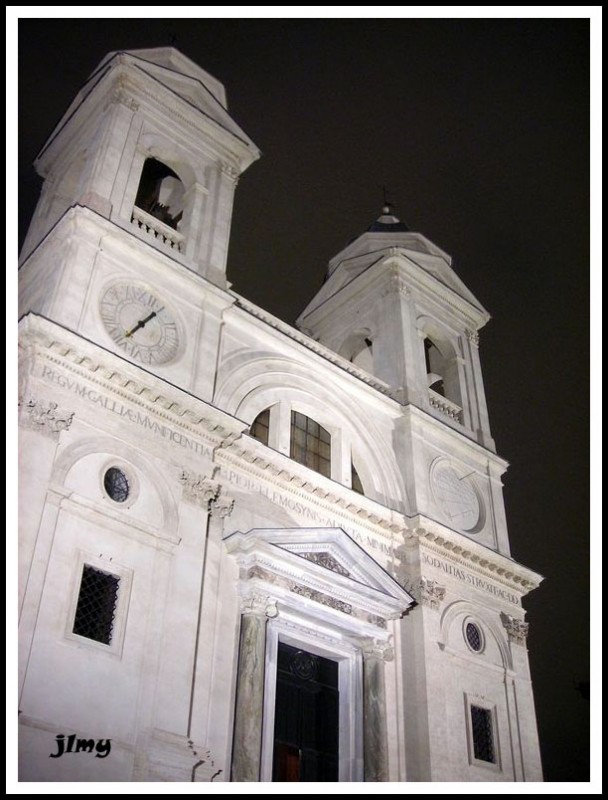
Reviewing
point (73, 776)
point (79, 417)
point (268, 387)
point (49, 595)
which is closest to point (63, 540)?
point (49, 595)

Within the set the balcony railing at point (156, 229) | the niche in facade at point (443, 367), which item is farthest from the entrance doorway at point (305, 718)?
the niche in facade at point (443, 367)

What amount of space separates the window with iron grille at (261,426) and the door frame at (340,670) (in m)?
4.47

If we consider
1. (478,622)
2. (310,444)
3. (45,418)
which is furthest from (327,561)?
(45,418)

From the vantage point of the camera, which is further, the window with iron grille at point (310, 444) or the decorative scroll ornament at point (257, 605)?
the window with iron grille at point (310, 444)

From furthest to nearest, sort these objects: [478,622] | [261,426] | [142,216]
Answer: [478,622]
[142,216]
[261,426]

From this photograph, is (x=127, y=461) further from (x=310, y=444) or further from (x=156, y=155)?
(x=156, y=155)

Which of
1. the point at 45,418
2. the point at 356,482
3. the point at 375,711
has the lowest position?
the point at 375,711

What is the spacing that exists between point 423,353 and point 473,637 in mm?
8907

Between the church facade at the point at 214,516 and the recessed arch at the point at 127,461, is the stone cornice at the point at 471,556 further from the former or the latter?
the recessed arch at the point at 127,461

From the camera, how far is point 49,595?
536 inches

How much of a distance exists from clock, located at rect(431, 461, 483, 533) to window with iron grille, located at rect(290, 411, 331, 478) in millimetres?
3234

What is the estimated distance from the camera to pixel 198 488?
1677 centimetres

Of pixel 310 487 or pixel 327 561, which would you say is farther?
pixel 310 487

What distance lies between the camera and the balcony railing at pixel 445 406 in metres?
25.4
